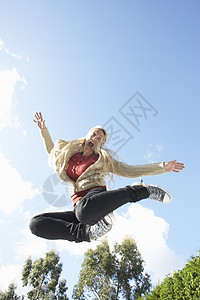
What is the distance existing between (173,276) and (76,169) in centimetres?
469

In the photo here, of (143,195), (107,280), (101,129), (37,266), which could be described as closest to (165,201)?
(143,195)

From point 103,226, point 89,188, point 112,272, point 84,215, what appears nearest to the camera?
point 84,215

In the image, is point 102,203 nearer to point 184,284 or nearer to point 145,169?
point 145,169

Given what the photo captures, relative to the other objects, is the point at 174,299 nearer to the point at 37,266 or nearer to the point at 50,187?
the point at 50,187

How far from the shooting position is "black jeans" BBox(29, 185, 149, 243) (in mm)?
2414

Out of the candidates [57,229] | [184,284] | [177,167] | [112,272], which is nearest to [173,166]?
[177,167]

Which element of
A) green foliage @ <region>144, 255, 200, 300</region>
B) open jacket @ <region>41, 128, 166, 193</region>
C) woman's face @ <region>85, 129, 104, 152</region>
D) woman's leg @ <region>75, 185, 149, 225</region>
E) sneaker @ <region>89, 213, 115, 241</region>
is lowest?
green foliage @ <region>144, 255, 200, 300</region>

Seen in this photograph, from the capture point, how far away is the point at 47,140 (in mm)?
3762

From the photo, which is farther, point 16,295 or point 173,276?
point 16,295

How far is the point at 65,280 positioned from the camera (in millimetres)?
19891

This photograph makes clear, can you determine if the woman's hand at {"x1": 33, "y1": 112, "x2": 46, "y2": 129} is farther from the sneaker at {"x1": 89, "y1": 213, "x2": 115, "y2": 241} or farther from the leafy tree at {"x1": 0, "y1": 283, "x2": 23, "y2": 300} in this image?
the leafy tree at {"x1": 0, "y1": 283, "x2": 23, "y2": 300}

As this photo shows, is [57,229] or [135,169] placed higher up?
[135,169]

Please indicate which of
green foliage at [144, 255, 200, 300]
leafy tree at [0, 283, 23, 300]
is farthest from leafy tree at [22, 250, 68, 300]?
green foliage at [144, 255, 200, 300]

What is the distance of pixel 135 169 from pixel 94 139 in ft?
2.61
